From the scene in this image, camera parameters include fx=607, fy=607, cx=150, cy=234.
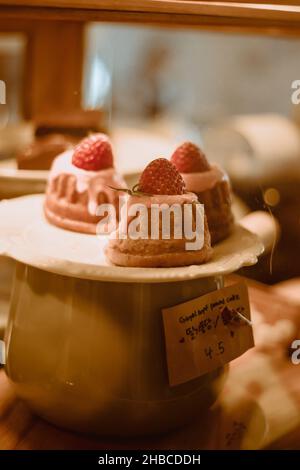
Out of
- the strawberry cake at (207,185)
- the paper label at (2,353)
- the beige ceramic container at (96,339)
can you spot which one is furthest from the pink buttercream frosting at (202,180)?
the paper label at (2,353)

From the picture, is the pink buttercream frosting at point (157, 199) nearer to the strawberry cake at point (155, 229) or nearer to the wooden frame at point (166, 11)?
the strawberry cake at point (155, 229)

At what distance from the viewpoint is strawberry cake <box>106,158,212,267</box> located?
0.72 m

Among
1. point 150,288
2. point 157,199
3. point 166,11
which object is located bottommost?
point 150,288

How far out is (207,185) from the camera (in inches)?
33.6

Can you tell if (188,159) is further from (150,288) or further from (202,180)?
(150,288)

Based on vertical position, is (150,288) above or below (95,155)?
below

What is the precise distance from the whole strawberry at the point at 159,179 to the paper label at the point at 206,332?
141 mm

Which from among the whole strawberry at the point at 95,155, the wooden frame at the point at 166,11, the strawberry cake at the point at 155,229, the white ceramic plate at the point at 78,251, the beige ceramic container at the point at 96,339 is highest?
the wooden frame at the point at 166,11

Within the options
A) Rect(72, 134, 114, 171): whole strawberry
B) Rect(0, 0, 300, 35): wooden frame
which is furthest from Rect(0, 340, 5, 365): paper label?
Rect(0, 0, 300, 35): wooden frame

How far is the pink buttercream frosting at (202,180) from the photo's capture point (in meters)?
0.84

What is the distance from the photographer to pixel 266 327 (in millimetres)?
1067

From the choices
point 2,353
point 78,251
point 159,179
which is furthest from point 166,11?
point 2,353

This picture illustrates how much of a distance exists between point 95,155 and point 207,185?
0.16 metres

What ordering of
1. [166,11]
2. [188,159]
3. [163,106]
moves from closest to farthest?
1. [166,11]
2. [188,159]
3. [163,106]
